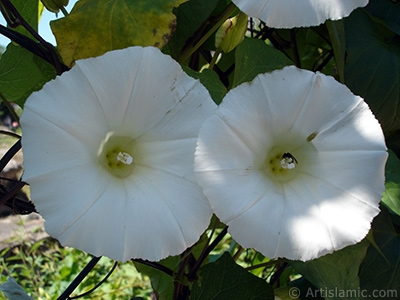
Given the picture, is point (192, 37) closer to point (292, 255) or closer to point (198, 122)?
point (198, 122)

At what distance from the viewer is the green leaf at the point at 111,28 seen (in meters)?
0.56

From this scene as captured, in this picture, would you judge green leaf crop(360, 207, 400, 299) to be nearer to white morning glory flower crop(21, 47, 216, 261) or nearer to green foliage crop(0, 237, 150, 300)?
white morning glory flower crop(21, 47, 216, 261)

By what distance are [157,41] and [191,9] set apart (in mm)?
168

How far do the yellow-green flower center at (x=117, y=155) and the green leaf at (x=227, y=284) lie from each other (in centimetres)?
30

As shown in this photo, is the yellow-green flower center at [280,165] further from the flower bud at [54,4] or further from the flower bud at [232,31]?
the flower bud at [54,4]

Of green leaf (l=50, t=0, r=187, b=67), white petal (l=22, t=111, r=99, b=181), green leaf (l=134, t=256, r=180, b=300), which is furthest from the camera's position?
green leaf (l=134, t=256, r=180, b=300)

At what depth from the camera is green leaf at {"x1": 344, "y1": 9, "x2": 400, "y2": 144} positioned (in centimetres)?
78

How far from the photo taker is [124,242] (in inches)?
18.7

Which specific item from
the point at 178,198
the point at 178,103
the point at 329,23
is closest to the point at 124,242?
the point at 178,198

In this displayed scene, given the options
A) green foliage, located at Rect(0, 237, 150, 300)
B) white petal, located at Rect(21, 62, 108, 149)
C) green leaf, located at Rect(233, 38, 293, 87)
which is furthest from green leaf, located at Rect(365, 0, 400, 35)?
green foliage, located at Rect(0, 237, 150, 300)

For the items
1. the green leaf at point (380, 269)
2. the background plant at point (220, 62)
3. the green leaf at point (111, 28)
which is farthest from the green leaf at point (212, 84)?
the green leaf at point (380, 269)

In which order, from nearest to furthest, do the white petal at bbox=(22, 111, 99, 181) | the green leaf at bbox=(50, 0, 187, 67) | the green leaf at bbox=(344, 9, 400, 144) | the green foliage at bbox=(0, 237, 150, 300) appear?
the white petal at bbox=(22, 111, 99, 181) < the green leaf at bbox=(50, 0, 187, 67) < the green leaf at bbox=(344, 9, 400, 144) < the green foliage at bbox=(0, 237, 150, 300)

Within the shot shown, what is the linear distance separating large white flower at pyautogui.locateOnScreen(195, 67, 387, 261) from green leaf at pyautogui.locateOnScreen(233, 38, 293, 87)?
0.52 feet

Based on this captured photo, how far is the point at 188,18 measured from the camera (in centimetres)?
70
